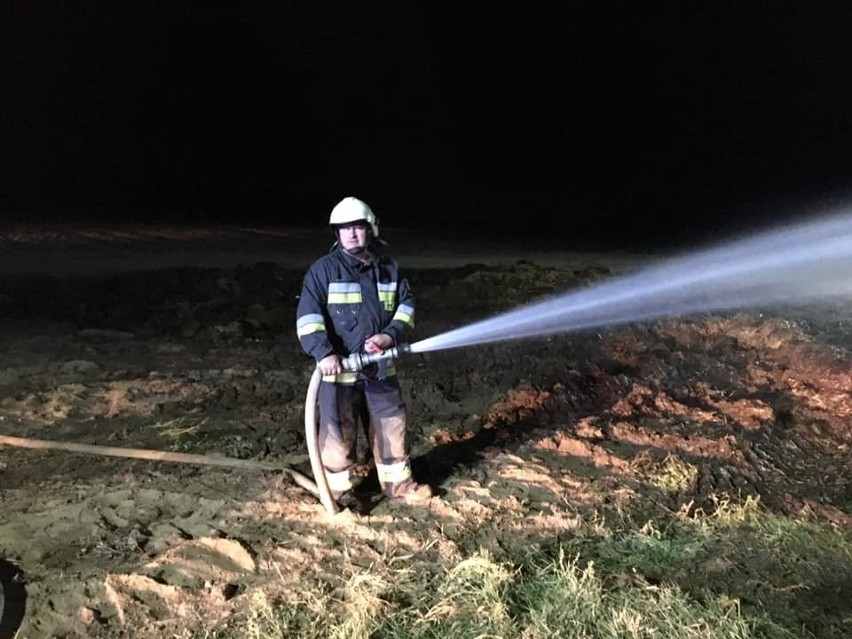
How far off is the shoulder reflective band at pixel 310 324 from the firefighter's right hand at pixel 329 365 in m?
0.16

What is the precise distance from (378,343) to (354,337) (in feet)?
0.62

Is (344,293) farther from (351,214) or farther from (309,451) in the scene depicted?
(309,451)

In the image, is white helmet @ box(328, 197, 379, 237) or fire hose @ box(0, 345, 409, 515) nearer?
white helmet @ box(328, 197, 379, 237)

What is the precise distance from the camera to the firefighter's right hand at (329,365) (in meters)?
3.93

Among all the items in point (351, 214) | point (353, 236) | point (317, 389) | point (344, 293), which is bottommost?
point (317, 389)

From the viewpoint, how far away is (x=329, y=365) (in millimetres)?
3932

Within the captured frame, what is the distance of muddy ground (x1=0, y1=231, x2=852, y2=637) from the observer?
12.7 ft

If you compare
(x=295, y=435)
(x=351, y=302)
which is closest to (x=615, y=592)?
(x=351, y=302)

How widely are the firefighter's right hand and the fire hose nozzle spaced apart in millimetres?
59

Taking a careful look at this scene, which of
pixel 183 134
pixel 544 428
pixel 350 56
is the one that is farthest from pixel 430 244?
pixel 350 56

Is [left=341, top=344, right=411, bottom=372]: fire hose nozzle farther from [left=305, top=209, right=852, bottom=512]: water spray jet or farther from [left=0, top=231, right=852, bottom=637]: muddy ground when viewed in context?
[left=0, top=231, right=852, bottom=637]: muddy ground

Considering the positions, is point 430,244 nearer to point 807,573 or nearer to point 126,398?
point 126,398

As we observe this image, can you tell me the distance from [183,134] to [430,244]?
18747mm

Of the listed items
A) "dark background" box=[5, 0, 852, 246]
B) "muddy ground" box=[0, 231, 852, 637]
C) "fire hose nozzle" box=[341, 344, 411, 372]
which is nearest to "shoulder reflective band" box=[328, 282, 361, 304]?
"fire hose nozzle" box=[341, 344, 411, 372]
